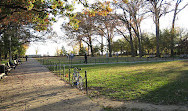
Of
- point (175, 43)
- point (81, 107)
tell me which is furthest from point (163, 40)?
point (81, 107)

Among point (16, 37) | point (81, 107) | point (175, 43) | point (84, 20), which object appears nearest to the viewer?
point (81, 107)

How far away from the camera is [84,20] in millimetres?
50906

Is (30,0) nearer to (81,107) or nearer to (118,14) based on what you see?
(81,107)

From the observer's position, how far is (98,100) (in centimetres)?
584

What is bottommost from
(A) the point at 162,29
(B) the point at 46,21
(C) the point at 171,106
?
(C) the point at 171,106

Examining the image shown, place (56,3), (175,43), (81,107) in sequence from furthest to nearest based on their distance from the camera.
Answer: (175,43) → (56,3) → (81,107)

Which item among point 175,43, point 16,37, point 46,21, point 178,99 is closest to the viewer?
point 178,99

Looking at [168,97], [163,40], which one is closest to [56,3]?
[168,97]

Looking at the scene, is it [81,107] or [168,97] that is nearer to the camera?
[81,107]

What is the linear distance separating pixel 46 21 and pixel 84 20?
40.1m

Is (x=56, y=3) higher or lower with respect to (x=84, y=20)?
lower

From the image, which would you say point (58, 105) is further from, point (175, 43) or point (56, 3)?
point (175, 43)

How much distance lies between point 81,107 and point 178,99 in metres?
3.53

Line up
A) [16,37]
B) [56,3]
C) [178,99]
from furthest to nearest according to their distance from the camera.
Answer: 1. [16,37]
2. [56,3]
3. [178,99]
